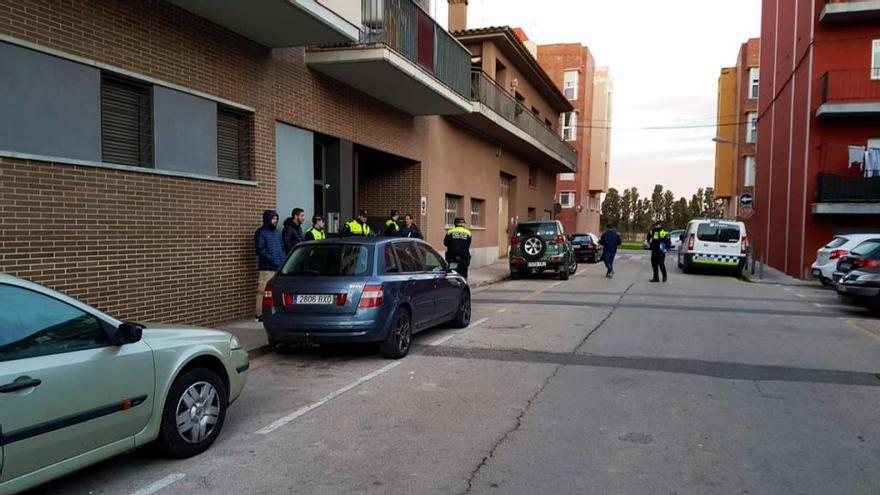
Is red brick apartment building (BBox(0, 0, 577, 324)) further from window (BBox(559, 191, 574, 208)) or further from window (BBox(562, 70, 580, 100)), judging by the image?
window (BBox(559, 191, 574, 208))

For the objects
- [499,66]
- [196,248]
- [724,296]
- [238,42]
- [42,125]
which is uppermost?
[499,66]

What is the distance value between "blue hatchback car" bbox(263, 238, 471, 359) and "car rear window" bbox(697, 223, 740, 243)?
1565 centimetres

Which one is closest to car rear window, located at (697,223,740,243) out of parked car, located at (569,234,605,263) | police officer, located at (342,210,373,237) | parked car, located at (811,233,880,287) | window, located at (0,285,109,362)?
parked car, located at (811,233,880,287)

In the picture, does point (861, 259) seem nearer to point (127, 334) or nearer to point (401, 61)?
point (401, 61)

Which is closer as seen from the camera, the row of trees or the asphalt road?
the asphalt road

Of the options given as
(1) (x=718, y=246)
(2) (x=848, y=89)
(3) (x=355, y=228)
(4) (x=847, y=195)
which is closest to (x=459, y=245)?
(3) (x=355, y=228)

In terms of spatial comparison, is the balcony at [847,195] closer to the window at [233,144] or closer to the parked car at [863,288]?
the parked car at [863,288]

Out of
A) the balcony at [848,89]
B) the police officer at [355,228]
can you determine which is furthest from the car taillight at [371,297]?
the balcony at [848,89]

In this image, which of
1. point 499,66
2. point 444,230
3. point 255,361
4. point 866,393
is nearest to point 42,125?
point 255,361

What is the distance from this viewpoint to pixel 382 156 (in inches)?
627

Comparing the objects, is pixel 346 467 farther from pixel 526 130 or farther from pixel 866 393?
pixel 526 130

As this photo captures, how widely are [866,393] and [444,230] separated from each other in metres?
13.9

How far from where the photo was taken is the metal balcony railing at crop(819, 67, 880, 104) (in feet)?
62.6

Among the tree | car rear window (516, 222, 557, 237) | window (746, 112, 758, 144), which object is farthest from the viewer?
the tree
